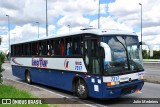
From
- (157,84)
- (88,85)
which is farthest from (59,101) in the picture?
(157,84)

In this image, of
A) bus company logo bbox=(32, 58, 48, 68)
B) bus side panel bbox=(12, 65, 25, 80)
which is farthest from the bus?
bus side panel bbox=(12, 65, 25, 80)

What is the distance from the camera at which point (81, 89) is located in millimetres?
13141

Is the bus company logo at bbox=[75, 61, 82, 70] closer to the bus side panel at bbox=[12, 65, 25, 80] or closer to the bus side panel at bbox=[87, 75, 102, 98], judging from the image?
the bus side panel at bbox=[87, 75, 102, 98]

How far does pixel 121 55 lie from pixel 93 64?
3.66 ft

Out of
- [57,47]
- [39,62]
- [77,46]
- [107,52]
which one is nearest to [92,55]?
[107,52]

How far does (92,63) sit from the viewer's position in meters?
12.2

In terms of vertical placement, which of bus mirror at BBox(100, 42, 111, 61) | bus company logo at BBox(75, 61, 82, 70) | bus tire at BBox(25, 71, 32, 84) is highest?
bus mirror at BBox(100, 42, 111, 61)

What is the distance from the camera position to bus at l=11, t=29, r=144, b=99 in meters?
11.6

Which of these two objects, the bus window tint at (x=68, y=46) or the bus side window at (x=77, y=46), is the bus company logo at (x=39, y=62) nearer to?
the bus window tint at (x=68, y=46)

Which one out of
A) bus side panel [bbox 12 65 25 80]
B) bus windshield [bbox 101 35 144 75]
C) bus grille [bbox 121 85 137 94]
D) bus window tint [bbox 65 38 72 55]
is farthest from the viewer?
bus side panel [bbox 12 65 25 80]

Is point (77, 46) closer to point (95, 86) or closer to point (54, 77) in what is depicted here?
point (95, 86)

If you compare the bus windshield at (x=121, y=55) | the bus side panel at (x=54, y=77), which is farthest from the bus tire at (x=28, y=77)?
the bus windshield at (x=121, y=55)

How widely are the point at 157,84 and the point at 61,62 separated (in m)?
6.30

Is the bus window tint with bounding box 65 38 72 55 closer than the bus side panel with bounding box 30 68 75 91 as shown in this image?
Yes
